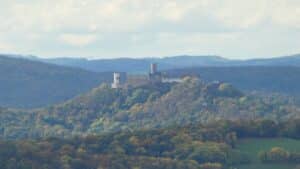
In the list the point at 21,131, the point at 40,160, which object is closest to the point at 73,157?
the point at 40,160

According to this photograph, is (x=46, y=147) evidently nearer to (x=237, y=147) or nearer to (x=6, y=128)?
(x=237, y=147)

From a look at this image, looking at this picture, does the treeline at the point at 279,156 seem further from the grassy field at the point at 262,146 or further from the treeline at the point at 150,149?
the grassy field at the point at 262,146

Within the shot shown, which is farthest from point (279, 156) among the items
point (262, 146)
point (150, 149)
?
point (150, 149)

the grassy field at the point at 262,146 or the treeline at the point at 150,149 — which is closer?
the treeline at the point at 150,149

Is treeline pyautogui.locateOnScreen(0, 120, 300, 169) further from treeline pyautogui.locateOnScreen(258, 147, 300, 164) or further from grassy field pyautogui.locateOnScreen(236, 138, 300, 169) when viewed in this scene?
grassy field pyautogui.locateOnScreen(236, 138, 300, 169)

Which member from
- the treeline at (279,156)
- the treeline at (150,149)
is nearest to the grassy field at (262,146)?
the treeline at (279,156)

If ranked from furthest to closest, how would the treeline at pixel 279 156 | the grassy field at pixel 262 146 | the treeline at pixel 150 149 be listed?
the treeline at pixel 279 156 < the grassy field at pixel 262 146 < the treeline at pixel 150 149
